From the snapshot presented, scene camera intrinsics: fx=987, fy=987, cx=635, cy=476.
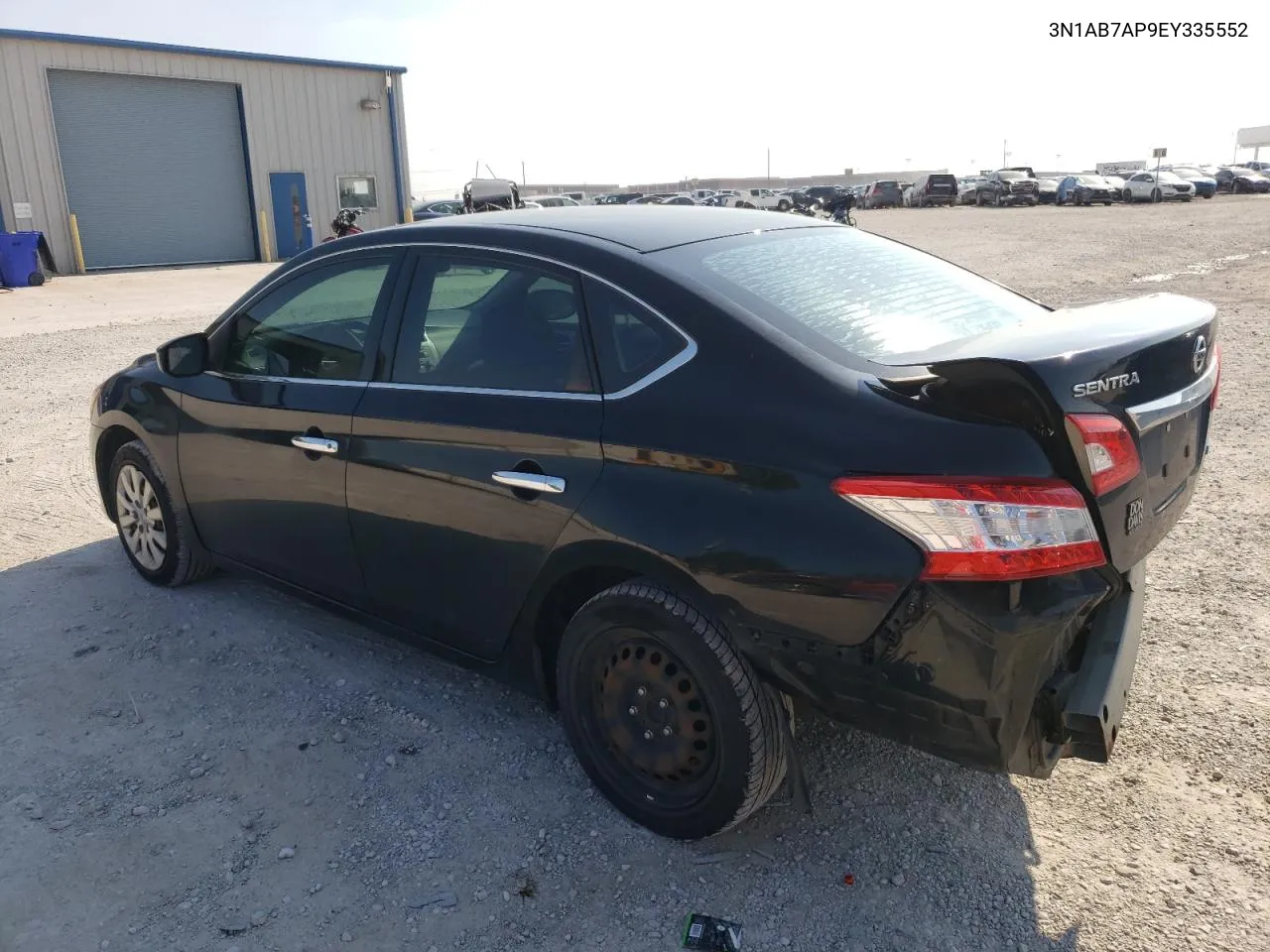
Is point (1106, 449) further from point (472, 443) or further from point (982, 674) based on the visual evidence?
point (472, 443)

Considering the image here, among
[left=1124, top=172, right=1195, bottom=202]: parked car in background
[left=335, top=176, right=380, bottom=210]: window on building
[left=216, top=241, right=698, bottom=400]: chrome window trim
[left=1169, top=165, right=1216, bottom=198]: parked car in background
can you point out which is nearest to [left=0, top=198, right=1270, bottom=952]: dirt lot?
[left=216, top=241, right=698, bottom=400]: chrome window trim

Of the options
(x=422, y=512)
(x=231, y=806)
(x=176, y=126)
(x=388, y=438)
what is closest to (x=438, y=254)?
(x=388, y=438)

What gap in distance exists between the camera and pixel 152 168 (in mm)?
25703

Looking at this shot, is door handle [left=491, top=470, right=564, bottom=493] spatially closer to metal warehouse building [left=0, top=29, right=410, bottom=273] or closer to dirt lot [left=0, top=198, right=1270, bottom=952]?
dirt lot [left=0, top=198, right=1270, bottom=952]

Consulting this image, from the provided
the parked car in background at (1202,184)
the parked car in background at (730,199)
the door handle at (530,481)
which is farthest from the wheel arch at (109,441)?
the parked car in background at (1202,184)

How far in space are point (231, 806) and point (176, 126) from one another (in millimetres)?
27271

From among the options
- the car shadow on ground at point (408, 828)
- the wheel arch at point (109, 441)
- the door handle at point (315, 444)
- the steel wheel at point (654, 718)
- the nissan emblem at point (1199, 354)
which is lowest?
the car shadow on ground at point (408, 828)

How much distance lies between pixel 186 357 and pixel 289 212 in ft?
86.1

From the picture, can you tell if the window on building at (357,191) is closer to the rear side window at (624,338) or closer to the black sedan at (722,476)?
the black sedan at (722,476)

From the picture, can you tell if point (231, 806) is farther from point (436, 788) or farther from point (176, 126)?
point (176, 126)

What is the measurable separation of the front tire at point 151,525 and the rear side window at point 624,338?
8.00 feet

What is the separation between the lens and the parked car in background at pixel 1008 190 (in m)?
47.6

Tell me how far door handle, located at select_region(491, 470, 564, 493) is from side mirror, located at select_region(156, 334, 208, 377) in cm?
185

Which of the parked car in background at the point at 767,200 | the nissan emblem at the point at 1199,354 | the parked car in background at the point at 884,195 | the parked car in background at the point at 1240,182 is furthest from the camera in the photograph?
the parked car in background at the point at 884,195
